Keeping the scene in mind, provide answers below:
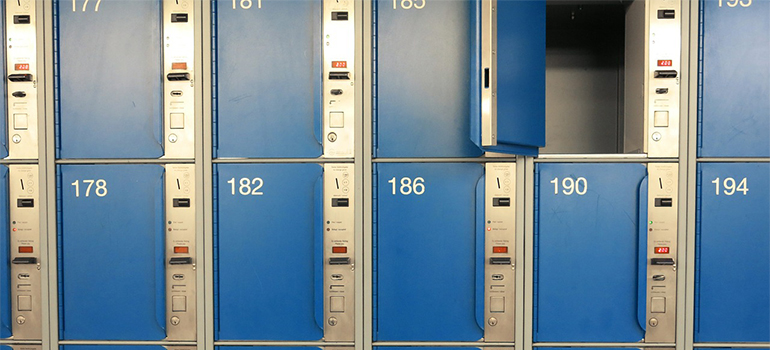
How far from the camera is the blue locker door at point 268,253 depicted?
283 centimetres

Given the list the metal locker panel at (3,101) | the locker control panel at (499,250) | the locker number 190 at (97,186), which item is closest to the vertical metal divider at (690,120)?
the locker control panel at (499,250)

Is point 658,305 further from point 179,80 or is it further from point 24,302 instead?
point 24,302

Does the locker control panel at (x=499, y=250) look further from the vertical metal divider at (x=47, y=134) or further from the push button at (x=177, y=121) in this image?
the vertical metal divider at (x=47, y=134)

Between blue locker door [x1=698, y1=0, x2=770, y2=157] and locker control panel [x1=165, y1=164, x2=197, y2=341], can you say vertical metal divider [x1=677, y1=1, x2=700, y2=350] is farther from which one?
locker control panel [x1=165, y1=164, x2=197, y2=341]

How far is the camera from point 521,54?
8.45ft

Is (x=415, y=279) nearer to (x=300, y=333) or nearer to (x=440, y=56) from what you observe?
(x=300, y=333)

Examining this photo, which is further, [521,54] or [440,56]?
[440,56]

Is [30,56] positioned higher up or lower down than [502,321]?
higher up

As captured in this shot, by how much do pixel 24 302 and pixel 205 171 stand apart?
1.45 m

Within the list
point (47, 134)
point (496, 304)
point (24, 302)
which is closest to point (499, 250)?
point (496, 304)

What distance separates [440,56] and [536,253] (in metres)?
1.37

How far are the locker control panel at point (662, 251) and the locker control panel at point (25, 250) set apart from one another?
383cm

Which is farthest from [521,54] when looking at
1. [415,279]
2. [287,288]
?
[287,288]

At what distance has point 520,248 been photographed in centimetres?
280
